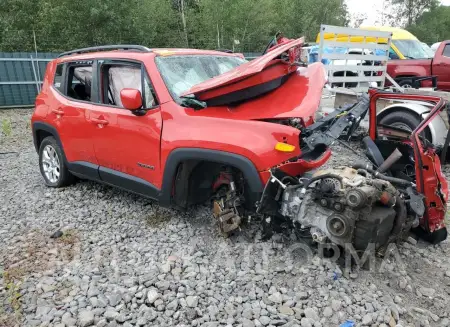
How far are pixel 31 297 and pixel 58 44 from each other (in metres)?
15.2

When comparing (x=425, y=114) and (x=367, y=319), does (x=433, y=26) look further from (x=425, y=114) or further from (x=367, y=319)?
(x=367, y=319)

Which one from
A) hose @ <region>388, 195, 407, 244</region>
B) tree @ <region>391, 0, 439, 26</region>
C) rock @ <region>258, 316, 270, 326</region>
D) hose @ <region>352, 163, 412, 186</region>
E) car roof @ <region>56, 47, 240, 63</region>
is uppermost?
tree @ <region>391, 0, 439, 26</region>

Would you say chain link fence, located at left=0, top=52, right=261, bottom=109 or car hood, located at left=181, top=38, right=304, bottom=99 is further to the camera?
chain link fence, located at left=0, top=52, right=261, bottom=109

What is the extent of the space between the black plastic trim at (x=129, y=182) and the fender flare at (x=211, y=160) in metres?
0.17

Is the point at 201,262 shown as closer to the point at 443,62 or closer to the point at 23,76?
the point at 443,62

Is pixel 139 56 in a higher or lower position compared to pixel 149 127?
higher

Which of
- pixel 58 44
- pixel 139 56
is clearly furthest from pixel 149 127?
pixel 58 44

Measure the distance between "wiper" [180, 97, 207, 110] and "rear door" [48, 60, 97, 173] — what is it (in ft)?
4.56

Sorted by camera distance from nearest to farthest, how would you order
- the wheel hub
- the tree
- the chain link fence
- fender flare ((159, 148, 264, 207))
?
fender flare ((159, 148, 264, 207))
the wheel hub
the chain link fence
the tree

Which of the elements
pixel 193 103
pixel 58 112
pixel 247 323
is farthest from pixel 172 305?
pixel 58 112

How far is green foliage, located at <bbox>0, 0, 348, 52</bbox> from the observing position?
15.0 m

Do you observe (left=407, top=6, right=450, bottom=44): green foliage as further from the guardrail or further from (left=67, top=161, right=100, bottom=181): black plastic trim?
(left=67, top=161, right=100, bottom=181): black plastic trim

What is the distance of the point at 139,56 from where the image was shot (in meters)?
3.83

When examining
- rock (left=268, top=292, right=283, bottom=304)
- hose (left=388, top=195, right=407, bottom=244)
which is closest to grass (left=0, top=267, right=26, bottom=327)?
rock (left=268, top=292, right=283, bottom=304)
